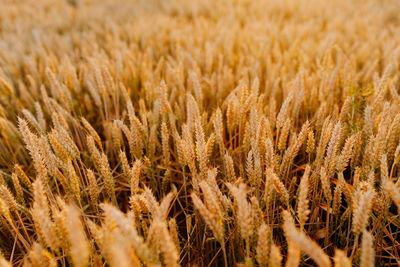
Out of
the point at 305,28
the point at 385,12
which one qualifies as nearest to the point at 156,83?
the point at 305,28

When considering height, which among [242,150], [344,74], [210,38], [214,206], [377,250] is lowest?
[377,250]

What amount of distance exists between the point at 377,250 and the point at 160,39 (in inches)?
106

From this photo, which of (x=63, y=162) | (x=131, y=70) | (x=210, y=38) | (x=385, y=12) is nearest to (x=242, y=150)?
(x=63, y=162)

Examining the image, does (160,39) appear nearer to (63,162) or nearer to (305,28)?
(305,28)

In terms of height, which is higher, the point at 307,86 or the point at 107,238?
the point at 307,86

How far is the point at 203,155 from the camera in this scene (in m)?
0.88

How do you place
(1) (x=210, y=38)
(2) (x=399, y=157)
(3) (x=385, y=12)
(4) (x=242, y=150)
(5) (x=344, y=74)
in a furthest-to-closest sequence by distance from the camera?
(3) (x=385, y=12) < (1) (x=210, y=38) < (5) (x=344, y=74) < (4) (x=242, y=150) < (2) (x=399, y=157)

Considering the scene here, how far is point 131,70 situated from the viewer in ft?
6.15

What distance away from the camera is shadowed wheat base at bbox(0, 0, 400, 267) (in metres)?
0.68

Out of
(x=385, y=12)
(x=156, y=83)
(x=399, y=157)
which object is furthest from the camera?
(x=385, y=12)

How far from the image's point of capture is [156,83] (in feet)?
5.92

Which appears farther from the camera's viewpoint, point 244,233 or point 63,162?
point 63,162

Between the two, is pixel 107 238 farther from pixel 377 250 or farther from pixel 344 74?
pixel 344 74

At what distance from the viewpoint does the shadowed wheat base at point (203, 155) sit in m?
0.68
